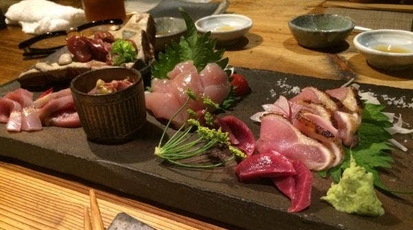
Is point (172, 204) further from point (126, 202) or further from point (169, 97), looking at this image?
point (169, 97)

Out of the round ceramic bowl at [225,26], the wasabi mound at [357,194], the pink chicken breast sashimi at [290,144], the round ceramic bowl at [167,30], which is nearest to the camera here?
the wasabi mound at [357,194]

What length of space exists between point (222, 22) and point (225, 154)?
6.47 feet

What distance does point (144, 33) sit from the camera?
2.64 meters

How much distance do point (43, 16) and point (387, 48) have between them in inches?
124

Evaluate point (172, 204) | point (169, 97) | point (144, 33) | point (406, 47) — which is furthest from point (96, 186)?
point (406, 47)

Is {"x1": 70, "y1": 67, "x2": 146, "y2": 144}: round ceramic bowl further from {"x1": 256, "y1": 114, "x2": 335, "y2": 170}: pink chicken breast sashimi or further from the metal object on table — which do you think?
{"x1": 256, "y1": 114, "x2": 335, "y2": 170}: pink chicken breast sashimi

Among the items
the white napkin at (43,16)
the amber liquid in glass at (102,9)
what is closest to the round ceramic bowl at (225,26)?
the amber liquid in glass at (102,9)

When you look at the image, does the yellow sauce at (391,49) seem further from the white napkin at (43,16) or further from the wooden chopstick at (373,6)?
the white napkin at (43,16)

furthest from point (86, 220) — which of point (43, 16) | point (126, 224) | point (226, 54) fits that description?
point (43, 16)

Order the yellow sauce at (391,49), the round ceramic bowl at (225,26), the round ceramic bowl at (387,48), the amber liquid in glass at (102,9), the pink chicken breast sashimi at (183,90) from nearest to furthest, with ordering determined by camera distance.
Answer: the pink chicken breast sashimi at (183,90) < the round ceramic bowl at (387,48) < the yellow sauce at (391,49) < the round ceramic bowl at (225,26) < the amber liquid in glass at (102,9)

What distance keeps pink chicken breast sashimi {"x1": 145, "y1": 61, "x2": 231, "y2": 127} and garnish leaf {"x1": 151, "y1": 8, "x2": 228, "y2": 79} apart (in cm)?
15

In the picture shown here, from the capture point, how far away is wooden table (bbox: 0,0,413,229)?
166 cm

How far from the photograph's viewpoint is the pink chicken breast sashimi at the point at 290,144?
1.62 meters

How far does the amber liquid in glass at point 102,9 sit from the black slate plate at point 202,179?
1726mm
